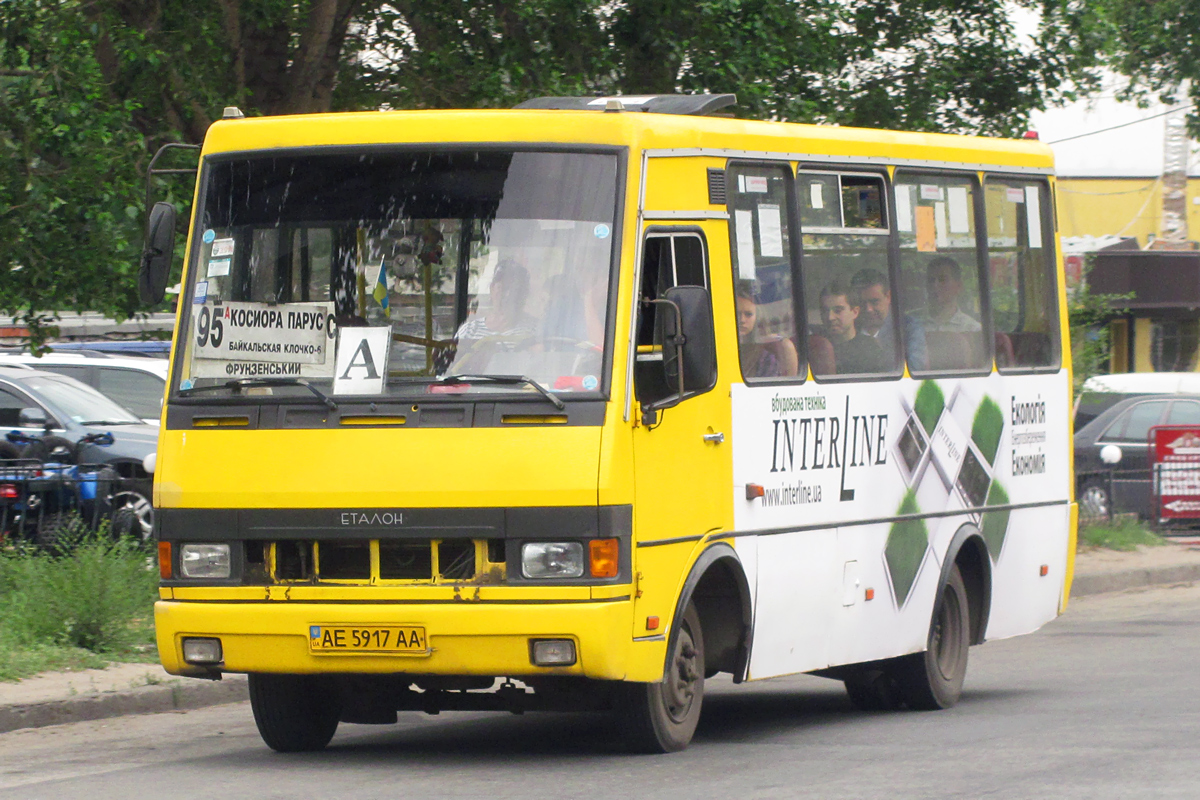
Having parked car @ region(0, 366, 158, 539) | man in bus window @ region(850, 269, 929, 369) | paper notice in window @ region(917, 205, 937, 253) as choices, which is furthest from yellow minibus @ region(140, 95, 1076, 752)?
parked car @ region(0, 366, 158, 539)

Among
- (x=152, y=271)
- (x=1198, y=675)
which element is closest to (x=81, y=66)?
(x=152, y=271)

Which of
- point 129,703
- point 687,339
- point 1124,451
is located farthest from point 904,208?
point 1124,451

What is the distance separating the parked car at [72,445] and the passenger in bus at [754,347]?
22.9 ft

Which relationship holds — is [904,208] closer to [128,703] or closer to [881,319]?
[881,319]

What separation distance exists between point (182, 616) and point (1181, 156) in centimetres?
3773

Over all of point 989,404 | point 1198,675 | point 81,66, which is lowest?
point 1198,675

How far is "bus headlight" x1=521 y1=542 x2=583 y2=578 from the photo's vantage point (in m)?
7.82

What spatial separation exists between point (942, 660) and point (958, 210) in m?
2.39

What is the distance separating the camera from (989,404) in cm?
1115

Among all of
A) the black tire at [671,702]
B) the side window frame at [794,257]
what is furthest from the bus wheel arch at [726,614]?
the side window frame at [794,257]

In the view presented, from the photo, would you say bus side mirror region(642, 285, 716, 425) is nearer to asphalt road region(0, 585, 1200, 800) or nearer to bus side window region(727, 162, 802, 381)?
bus side window region(727, 162, 802, 381)

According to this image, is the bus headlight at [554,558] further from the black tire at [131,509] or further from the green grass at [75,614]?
the black tire at [131,509]

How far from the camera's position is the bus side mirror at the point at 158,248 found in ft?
28.4

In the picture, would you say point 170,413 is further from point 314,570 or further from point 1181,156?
point 1181,156
